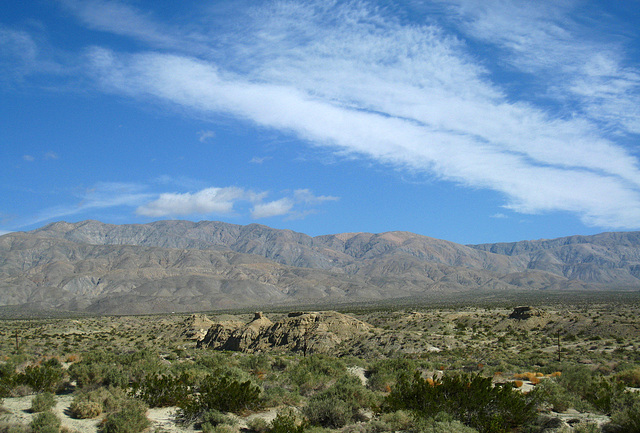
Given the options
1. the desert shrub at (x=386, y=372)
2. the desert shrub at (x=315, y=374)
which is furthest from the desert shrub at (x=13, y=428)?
the desert shrub at (x=386, y=372)

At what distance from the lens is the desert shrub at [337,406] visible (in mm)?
13883

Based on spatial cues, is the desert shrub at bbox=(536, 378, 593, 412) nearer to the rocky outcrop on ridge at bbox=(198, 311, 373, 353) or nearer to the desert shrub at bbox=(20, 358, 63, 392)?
the desert shrub at bbox=(20, 358, 63, 392)

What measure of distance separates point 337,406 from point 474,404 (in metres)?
3.89

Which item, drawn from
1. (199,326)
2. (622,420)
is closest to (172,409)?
(622,420)

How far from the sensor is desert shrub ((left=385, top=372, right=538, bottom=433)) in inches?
512

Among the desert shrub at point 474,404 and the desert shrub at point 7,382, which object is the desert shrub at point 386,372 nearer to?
the desert shrub at point 474,404

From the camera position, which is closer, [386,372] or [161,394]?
[161,394]

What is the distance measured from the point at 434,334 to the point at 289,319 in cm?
1546

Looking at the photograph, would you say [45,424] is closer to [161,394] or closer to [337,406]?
[161,394]

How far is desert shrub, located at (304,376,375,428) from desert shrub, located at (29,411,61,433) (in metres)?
6.69

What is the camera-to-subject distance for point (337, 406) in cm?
1398

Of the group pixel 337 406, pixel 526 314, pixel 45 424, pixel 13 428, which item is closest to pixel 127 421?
pixel 45 424

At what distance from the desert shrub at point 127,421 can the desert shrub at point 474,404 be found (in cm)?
715

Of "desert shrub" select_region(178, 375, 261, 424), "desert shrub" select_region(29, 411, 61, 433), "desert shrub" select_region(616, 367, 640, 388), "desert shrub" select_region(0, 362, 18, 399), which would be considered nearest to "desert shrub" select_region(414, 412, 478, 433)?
"desert shrub" select_region(178, 375, 261, 424)
